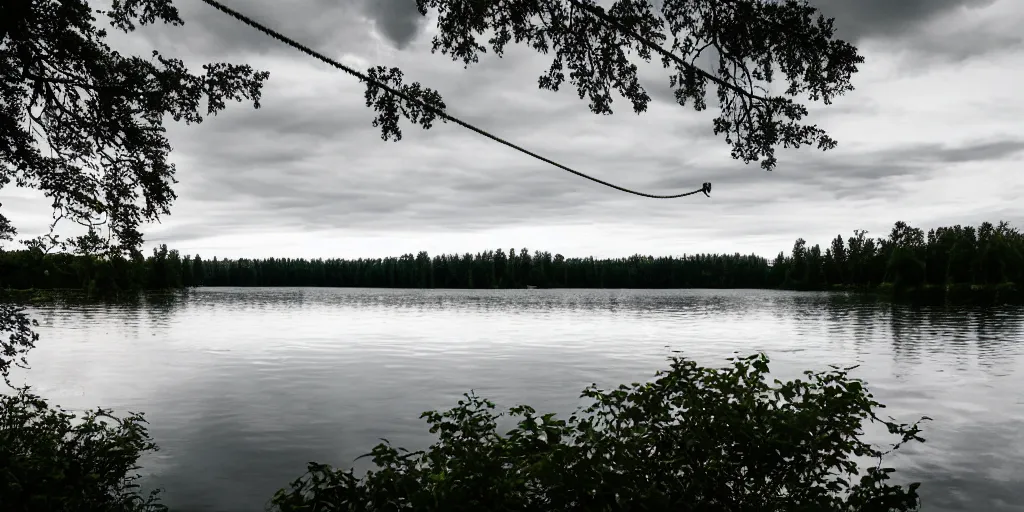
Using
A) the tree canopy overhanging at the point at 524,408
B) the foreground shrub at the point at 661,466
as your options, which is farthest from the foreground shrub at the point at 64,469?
the foreground shrub at the point at 661,466

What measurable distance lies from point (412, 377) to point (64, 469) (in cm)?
2141

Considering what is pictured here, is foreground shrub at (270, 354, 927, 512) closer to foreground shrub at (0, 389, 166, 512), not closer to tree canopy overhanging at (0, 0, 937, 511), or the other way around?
tree canopy overhanging at (0, 0, 937, 511)

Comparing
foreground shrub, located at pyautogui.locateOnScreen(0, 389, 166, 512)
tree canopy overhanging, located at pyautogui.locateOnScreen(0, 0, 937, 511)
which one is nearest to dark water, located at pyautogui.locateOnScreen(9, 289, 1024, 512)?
foreground shrub, located at pyautogui.locateOnScreen(0, 389, 166, 512)

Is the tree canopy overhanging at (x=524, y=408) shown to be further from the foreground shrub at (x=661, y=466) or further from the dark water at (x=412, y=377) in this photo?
the dark water at (x=412, y=377)

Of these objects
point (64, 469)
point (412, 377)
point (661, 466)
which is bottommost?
point (412, 377)

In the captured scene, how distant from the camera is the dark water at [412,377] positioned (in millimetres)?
17156

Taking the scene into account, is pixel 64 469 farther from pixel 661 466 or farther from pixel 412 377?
pixel 412 377

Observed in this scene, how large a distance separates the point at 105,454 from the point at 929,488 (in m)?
17.7

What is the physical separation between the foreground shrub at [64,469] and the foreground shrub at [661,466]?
4136mm

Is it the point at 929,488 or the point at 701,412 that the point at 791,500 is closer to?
the point at 701,412

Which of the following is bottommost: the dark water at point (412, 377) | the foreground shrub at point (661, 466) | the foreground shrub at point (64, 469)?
the dark water at point (412, 377)

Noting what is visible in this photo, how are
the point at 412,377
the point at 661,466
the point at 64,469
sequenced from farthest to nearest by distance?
the point at 412,377
the point at 64,469
the point at 661,466

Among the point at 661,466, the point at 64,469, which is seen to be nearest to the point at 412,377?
the point at 64,469

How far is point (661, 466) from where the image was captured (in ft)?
32.4
